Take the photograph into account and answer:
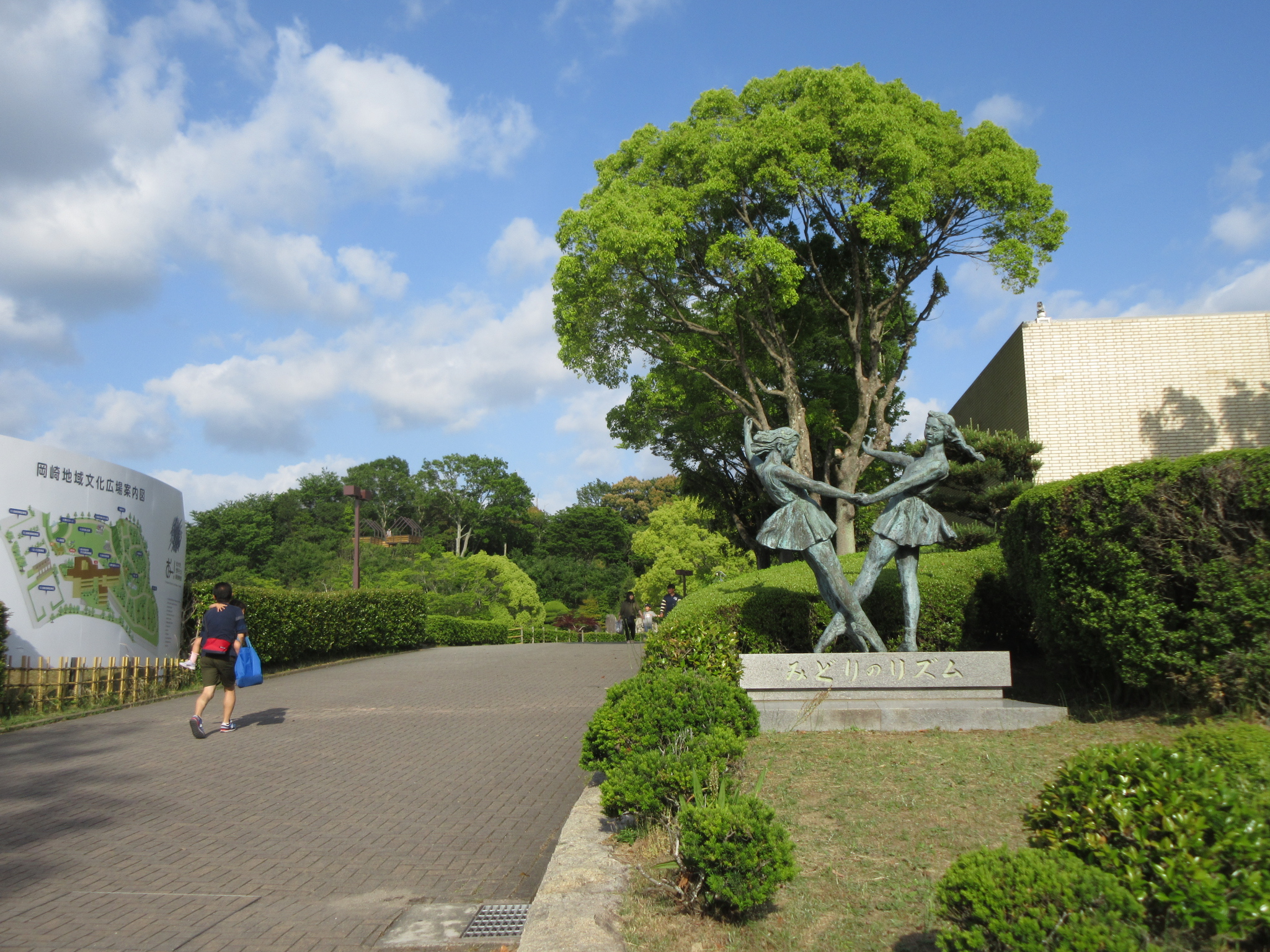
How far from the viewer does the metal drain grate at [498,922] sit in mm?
4043

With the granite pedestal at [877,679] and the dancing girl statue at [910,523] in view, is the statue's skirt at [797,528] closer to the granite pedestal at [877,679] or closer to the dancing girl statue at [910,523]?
the dancing girl statue at [910,523]

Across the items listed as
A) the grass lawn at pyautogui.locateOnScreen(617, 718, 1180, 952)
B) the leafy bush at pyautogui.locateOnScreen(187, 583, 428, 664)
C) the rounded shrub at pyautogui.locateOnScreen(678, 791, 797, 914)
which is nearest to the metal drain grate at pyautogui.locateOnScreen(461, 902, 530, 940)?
the grass lawn at pyautogui.locateOnScreen(617, 718, 1180, 952)

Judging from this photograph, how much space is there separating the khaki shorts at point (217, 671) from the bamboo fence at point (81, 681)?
10.1ft

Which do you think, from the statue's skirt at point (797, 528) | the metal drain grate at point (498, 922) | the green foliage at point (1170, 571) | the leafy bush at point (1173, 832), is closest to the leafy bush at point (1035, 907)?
the leafy bush at point (1173, 832)

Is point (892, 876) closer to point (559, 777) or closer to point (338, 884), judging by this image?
point (338, 884)

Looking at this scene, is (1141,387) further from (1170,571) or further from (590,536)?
(590,536)

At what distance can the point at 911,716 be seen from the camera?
775 cm

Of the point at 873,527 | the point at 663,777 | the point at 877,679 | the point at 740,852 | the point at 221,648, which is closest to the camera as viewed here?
the point at 740,852

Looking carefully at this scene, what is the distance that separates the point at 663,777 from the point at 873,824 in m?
1.36

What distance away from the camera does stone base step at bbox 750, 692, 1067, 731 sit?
7590 millimetres

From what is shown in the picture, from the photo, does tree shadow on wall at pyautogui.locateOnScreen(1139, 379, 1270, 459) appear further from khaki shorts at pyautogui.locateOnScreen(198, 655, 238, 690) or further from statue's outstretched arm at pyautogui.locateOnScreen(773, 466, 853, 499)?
khaki shorts at pyautogui.locateOnScreen(198, 655, 238, 690)

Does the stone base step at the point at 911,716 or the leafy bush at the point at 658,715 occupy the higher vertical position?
the leafy bush at the point at 658,715

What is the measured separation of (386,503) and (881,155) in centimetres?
7161

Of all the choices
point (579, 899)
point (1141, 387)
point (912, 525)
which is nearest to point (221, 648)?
point (579, 899)
